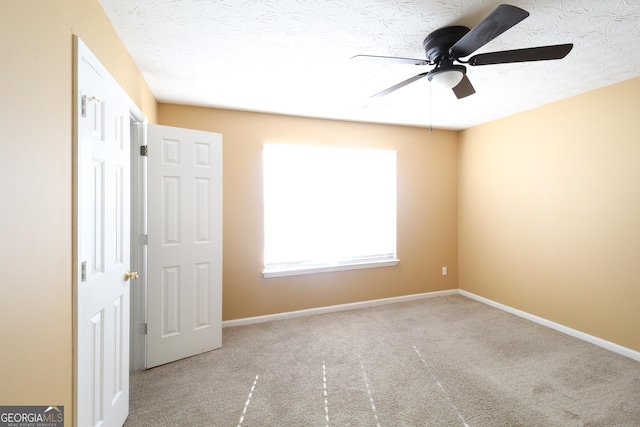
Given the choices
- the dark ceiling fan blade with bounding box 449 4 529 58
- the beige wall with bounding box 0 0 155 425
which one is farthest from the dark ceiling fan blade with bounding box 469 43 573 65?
the beige wall with bounding box 0 0 155 425

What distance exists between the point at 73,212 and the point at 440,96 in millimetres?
3120

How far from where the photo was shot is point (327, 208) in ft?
12.2

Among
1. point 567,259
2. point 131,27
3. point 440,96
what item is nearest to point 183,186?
point 131,27

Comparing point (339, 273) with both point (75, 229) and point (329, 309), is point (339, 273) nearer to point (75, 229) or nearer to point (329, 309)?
point (329, 309)

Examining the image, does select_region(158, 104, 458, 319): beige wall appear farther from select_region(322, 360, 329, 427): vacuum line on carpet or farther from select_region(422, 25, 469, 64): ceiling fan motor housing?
select_region(422, 25, 469, 64): ceiling fan motor housing

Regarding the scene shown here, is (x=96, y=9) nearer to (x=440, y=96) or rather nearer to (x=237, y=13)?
(x=237, y=13)

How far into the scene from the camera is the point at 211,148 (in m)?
2.73

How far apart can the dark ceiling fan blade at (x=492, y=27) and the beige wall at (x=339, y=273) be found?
223cm

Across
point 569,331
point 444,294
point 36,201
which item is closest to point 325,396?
point 36,201

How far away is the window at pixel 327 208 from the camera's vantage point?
3.51 m

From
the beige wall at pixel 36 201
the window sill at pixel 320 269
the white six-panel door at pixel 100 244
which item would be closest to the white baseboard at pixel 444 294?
the window sill at pixel 320 269

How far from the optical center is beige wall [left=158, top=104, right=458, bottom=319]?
11.0ft

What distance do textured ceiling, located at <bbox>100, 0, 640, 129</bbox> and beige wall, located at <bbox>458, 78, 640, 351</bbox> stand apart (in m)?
0.36

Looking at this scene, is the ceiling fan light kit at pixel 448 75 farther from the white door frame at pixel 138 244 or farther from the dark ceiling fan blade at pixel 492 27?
the white door frame at pixel 138 244
